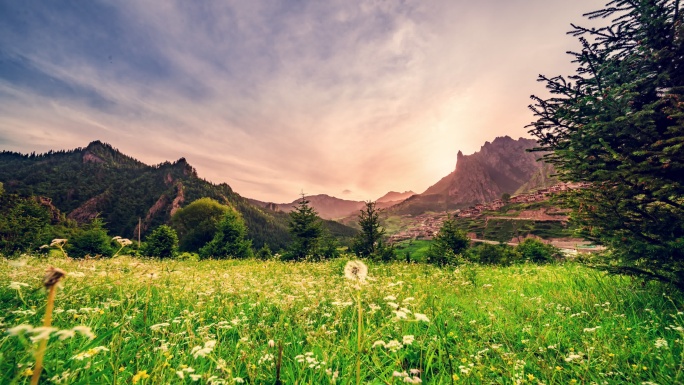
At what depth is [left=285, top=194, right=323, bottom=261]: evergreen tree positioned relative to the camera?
22734mm

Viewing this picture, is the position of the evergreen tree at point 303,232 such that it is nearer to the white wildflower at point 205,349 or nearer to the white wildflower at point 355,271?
the white wildflower at point 205,349

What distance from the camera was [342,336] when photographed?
160 inches

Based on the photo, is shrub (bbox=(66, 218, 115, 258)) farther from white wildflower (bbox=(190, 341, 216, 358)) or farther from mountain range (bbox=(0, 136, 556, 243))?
mountain range (bbox=(0, 136, 556, 243))

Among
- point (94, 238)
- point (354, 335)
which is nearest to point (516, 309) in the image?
point (354, 335)

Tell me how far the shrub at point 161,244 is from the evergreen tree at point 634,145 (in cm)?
3179

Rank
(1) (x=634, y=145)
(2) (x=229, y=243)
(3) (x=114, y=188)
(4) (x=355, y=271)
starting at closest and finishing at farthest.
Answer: (4) (x=355, y=271) → (1) (x=634, y=145) → (2) (x=229, y=243) → (3) (x=114, y=188)

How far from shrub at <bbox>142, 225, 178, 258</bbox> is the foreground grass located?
81.0 feet

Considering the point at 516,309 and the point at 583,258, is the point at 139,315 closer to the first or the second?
the point at 516,309

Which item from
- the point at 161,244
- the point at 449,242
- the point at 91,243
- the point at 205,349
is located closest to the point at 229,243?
the point at 161,244

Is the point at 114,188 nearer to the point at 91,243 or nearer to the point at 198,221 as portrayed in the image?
the point at 198,221

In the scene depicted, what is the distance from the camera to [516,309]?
5.51m

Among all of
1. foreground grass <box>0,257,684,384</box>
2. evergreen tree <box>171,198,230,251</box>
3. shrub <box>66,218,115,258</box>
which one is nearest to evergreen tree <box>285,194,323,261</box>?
foreground grass <box>0,257,684,384</box>

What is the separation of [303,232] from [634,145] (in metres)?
20.5

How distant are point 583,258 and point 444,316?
469 centimetres
